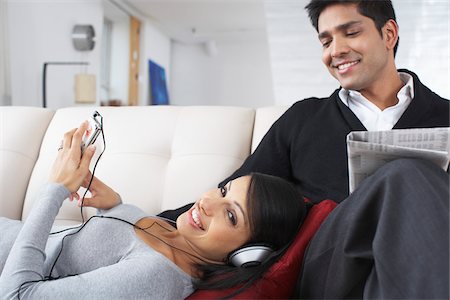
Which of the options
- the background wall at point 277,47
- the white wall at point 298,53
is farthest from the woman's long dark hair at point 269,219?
the white wall at point 298,53

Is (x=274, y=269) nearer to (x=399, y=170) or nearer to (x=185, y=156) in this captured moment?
(x=399, y=170)

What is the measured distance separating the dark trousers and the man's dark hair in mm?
676

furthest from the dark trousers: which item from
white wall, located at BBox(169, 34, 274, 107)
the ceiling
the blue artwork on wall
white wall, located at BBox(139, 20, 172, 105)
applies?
white wall, located at BBox(169, 34, 274, 107)

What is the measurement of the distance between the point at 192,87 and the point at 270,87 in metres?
1.28

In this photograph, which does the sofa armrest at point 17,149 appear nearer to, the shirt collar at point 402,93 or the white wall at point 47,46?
the shirt collar at point 402,93

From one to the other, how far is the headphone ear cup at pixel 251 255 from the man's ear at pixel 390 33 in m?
0.78

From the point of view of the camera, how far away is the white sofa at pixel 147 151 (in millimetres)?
1496

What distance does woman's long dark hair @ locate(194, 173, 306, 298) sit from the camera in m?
0.98

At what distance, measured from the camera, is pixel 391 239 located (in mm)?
727

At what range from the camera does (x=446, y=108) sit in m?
1.32

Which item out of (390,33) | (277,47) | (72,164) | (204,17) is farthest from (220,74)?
(72,164)

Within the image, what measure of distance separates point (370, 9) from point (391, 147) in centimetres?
65

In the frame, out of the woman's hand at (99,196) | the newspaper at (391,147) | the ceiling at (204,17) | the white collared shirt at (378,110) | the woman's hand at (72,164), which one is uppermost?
the ceiling at (204,17)

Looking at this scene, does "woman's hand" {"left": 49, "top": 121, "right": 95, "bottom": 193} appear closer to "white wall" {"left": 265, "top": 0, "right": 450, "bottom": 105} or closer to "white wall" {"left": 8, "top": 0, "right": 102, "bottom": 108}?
"white wall" {"left": 8, "top": 0, "right": 102, "bottom": 108}
